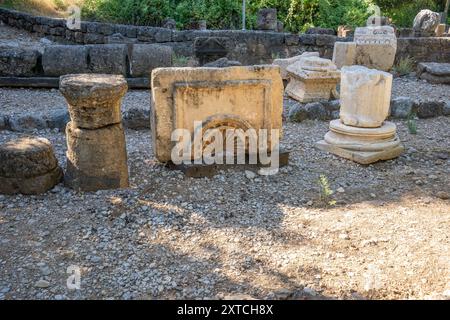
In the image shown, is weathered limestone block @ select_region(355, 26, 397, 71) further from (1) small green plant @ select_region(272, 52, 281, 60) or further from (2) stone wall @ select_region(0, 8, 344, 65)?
(1) small green plant @ select_region(272, 52, 281, 60)

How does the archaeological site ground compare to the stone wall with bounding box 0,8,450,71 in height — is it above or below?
A: below

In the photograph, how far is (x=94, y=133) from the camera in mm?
4047

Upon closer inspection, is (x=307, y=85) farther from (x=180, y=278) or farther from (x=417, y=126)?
(x=180, y=278)

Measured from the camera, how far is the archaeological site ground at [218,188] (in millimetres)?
3066

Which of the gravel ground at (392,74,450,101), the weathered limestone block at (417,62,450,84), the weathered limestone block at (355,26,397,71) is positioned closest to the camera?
the gravel ground at (392,74,450,101)

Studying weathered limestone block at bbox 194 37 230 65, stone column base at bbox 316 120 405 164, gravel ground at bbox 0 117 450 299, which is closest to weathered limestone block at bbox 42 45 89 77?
weathered limestone block at bbox 194 37 230 65

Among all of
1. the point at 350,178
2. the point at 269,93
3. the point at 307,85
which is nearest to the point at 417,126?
the point at 307,85

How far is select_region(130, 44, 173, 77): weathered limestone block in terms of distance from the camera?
7.71m

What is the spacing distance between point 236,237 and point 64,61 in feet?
17.1

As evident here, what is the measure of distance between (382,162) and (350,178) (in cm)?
64

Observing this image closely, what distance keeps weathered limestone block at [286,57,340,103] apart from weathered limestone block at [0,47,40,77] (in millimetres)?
4156

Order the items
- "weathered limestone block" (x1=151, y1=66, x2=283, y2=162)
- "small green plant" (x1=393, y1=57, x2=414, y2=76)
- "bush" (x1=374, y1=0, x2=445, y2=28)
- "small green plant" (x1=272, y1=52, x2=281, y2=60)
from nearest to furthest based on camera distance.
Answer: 1. "weathered limestone block" (x1=151, y1=66, x2=283, y2=162)
2. "small green plant" (x1=393, y1=57, x2=414, y2=76)
3. "small green plant" (x1=272, y1=52, x2=281, y2=60)
4. "bush" (x1=374, y1=0, x2=445, y2=28)

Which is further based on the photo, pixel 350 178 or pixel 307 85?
pixel 307 85

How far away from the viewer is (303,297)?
2893mm
